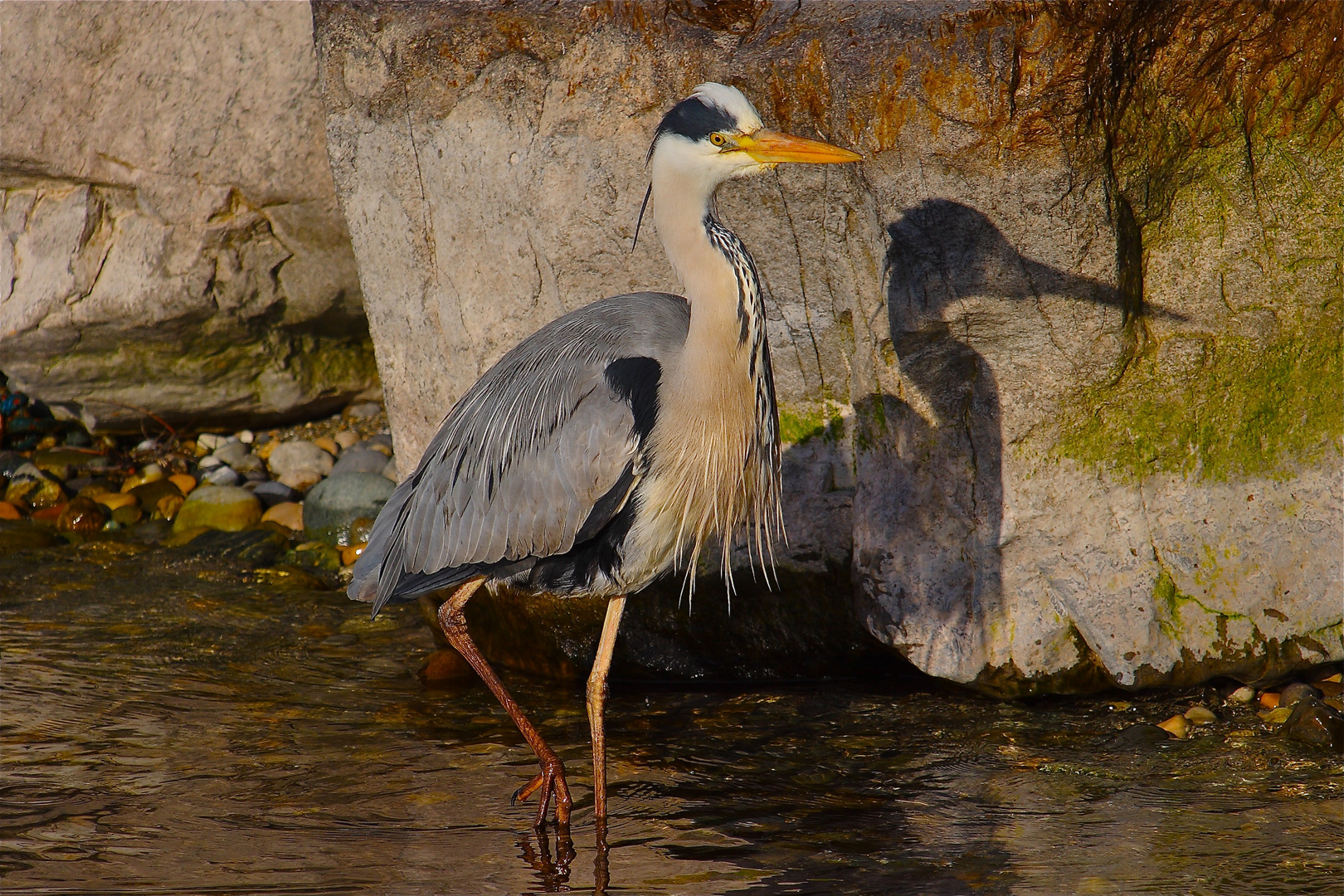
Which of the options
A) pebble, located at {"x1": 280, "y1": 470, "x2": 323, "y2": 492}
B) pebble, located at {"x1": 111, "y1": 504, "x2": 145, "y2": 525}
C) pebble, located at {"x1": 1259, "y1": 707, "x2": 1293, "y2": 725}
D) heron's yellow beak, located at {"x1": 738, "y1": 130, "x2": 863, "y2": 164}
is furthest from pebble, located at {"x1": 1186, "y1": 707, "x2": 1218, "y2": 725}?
pebble, located at {"x1": 111, "y1": 504, "x2": 145, "y2": 525}

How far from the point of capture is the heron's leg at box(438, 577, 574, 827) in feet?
12.5

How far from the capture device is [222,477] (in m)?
6.92

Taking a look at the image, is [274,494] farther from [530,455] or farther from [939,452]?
[939,452]

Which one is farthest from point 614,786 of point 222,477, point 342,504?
point 222,477

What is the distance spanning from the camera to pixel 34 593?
581cm

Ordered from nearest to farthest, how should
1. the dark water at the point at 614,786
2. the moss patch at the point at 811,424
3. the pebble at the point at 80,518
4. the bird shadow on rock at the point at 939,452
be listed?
the dark water at the point at 614,786 → the bird shadow on rock at the point at 939,452 → the moss patch at the point at 811,424 → the pebble at the point at 80,518

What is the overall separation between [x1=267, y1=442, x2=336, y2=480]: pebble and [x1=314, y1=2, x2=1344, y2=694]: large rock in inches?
102

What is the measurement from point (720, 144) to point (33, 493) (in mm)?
5090

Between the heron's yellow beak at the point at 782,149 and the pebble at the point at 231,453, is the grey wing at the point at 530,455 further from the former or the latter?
the pebble at the point at 231,453

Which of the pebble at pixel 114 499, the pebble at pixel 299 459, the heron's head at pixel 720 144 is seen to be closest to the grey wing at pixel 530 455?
the heron's head at pixel 720 144

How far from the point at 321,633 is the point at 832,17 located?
3352 millimetres

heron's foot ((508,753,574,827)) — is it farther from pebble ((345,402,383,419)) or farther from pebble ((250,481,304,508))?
pebble ((345,402,383,419))

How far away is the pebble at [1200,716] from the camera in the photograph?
4273mm

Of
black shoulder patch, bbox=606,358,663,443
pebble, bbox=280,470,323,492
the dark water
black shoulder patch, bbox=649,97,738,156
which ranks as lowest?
the dark water
